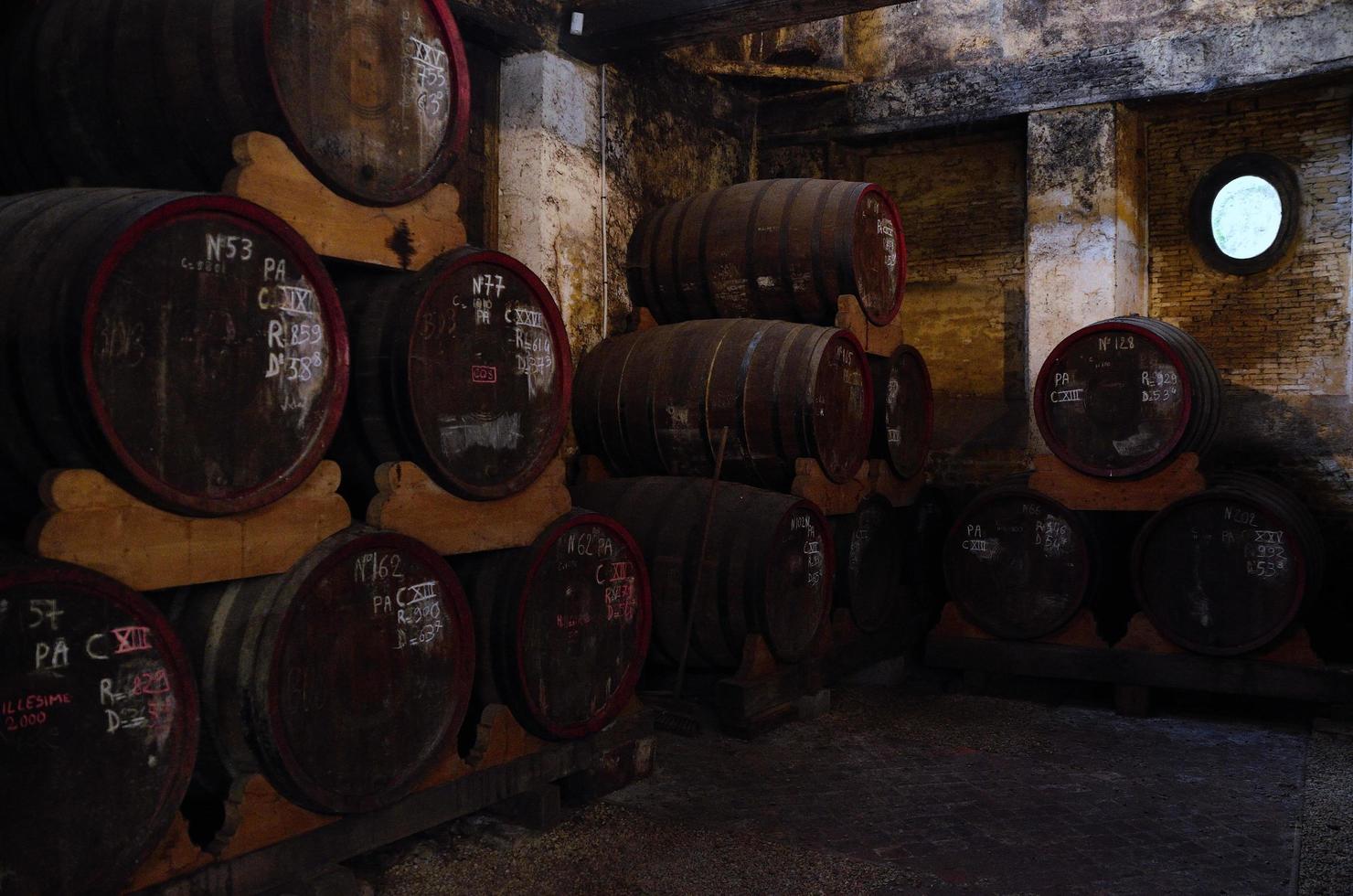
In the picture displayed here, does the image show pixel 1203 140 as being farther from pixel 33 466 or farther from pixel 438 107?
pixel 33 466

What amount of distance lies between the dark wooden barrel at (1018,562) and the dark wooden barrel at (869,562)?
0.36m

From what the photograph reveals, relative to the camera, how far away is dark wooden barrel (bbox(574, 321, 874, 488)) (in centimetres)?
550

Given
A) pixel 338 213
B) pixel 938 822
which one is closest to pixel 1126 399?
pixel 938 822

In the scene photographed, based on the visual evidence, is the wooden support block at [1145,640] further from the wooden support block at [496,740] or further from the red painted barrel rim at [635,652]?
the wooden support block at [496,740]

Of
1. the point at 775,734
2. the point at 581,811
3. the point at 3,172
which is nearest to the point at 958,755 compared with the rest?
the point at 775,734

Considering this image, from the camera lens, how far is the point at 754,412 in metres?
5.54

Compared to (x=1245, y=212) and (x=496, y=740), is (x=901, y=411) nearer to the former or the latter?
(x=1245, y=212)

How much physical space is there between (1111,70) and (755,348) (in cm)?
408

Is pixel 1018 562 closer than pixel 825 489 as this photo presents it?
No

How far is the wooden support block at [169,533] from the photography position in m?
2.44

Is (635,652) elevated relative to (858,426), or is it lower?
lower

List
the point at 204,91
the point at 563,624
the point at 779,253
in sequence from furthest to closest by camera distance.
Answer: the point at 779,253 → the point at 563,624 → the point at 204,91

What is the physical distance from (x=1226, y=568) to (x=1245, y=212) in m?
3.60

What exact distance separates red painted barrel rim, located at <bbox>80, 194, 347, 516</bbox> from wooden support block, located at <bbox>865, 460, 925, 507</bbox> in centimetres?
384
